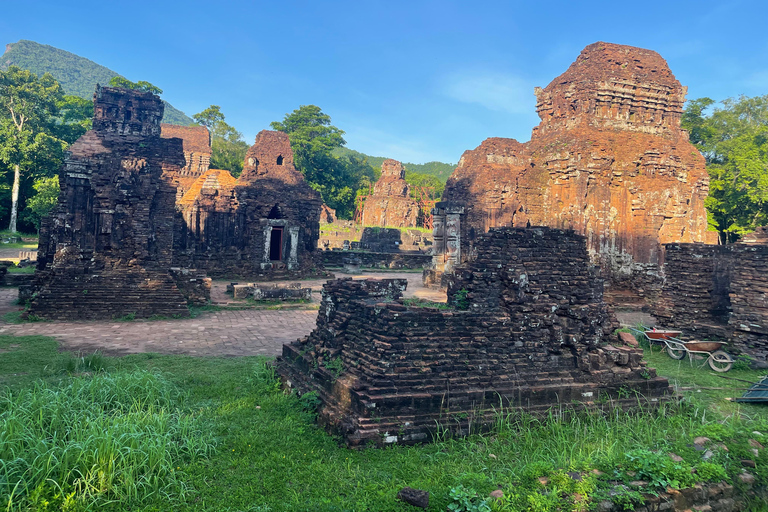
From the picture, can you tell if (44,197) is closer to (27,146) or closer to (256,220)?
(27,146)

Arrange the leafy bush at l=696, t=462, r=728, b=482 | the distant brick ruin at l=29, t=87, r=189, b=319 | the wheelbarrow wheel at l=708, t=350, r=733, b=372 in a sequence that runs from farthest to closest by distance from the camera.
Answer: the distant brick ruin at l=29, t=87, r=189, b=319
the wheelbarrow wheel at l=708, t=350, r=733, b=372
the leafy bush at l=696, t=462, r=728, b=482

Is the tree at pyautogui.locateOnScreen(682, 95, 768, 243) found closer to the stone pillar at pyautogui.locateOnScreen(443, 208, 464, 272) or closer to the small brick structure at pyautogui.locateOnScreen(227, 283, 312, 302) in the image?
the stone pillar at pyautogui.locateOnScreen(443, 208, 464, 272)

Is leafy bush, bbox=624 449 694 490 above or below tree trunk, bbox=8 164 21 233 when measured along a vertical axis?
below

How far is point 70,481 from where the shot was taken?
360cm

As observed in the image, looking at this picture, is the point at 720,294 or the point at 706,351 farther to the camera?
the point at 720,294

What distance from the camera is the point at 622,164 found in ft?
53.6

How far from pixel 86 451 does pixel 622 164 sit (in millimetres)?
17215

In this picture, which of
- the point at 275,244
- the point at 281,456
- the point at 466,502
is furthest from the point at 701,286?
the point at 275,244

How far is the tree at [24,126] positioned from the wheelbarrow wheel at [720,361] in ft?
118

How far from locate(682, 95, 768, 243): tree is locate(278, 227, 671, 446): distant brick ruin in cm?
2533

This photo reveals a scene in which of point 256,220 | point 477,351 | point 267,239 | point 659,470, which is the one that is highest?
point 256,220

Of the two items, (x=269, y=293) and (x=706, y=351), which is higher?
(x=706, y=351)

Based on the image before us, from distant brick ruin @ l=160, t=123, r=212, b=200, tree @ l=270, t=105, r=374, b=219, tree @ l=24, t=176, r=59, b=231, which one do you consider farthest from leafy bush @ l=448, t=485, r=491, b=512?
tree @ l=270, t=105, r=374, b=219

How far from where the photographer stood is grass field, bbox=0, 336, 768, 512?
3.52 m
